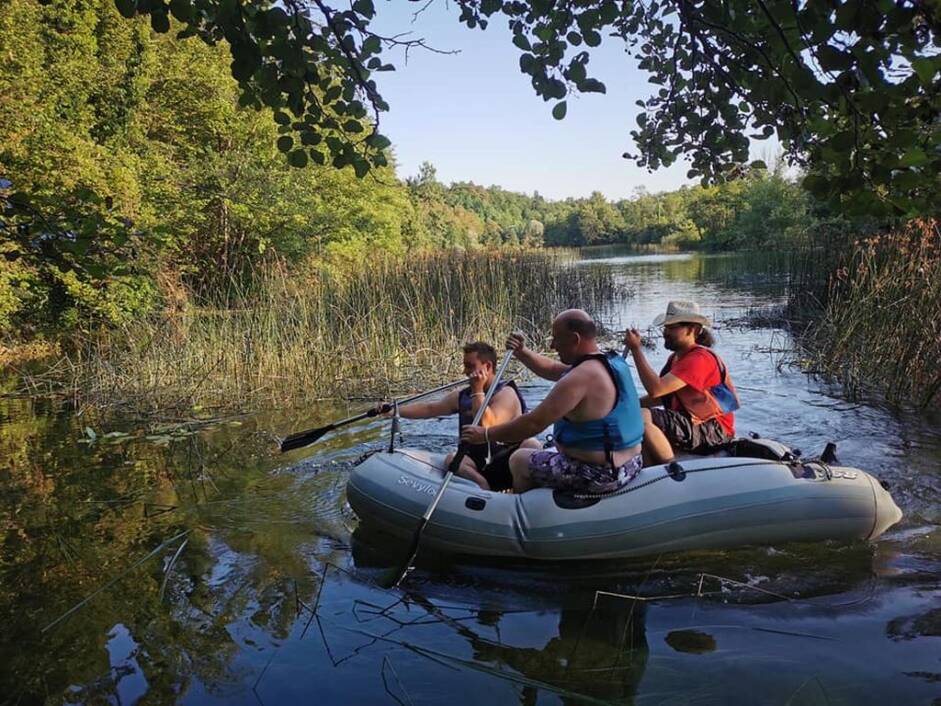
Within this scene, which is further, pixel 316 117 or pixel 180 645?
pixel 180 645

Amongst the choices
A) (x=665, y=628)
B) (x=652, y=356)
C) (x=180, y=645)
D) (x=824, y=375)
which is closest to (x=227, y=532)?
(x=180, y=645)

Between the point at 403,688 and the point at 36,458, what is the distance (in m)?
4.91

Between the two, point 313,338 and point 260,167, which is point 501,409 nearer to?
point 313,338

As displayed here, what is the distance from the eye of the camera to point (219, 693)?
2801 millimetres

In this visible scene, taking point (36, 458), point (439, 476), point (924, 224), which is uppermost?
point (924, 224)

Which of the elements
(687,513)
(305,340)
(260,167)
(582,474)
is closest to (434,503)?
(582,474)

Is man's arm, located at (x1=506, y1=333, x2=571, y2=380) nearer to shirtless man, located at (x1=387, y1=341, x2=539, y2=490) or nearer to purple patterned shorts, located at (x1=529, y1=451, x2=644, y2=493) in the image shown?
shirtless man, located at (x1=387, y1=341, x2=539, y2=490)

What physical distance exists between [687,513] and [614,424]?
592 millimetres

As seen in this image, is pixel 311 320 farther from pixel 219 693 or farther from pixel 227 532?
pixel 219 693

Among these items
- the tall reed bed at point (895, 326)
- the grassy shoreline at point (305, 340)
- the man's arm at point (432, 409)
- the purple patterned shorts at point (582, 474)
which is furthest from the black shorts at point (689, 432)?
the grassy shoreline at point (305, 340)

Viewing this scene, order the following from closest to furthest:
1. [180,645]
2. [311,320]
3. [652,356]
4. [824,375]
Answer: [180,645], [824,375], [311,320], [652,356]

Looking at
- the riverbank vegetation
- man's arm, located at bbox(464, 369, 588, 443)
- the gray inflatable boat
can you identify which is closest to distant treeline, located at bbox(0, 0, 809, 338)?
the riverbank vegetation

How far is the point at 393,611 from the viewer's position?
3.45 m

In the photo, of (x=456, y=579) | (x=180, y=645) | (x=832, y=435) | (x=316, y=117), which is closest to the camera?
(x=316, y=117)
